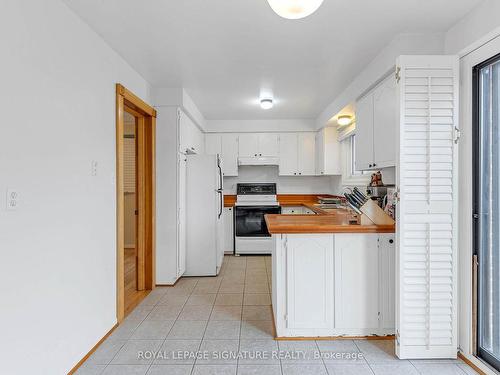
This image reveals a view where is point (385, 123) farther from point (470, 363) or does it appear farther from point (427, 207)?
point (470, 363)

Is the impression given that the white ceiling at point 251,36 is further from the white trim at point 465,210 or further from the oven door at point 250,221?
the oven door at point 250,221

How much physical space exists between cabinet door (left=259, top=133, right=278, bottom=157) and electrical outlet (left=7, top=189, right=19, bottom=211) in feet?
14.0

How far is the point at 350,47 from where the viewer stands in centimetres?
262

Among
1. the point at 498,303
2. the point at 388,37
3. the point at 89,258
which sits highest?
the point at 388,37

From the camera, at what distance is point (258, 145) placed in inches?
219

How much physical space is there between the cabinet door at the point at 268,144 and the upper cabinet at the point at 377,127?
2280 mm

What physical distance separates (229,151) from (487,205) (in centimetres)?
404

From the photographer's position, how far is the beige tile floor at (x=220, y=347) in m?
2.09

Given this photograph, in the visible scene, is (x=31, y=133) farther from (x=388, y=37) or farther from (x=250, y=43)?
(x=388, y=37)

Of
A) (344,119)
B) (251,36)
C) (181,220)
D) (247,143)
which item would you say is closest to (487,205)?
(251,36)

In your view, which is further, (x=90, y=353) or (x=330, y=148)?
(x=330, y=148)

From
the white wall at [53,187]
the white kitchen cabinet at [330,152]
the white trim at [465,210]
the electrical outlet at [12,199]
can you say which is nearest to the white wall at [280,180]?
the white kitchen cabinet at [330,152]

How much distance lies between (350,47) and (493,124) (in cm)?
121

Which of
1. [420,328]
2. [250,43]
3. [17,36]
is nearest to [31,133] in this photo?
[17,36]
